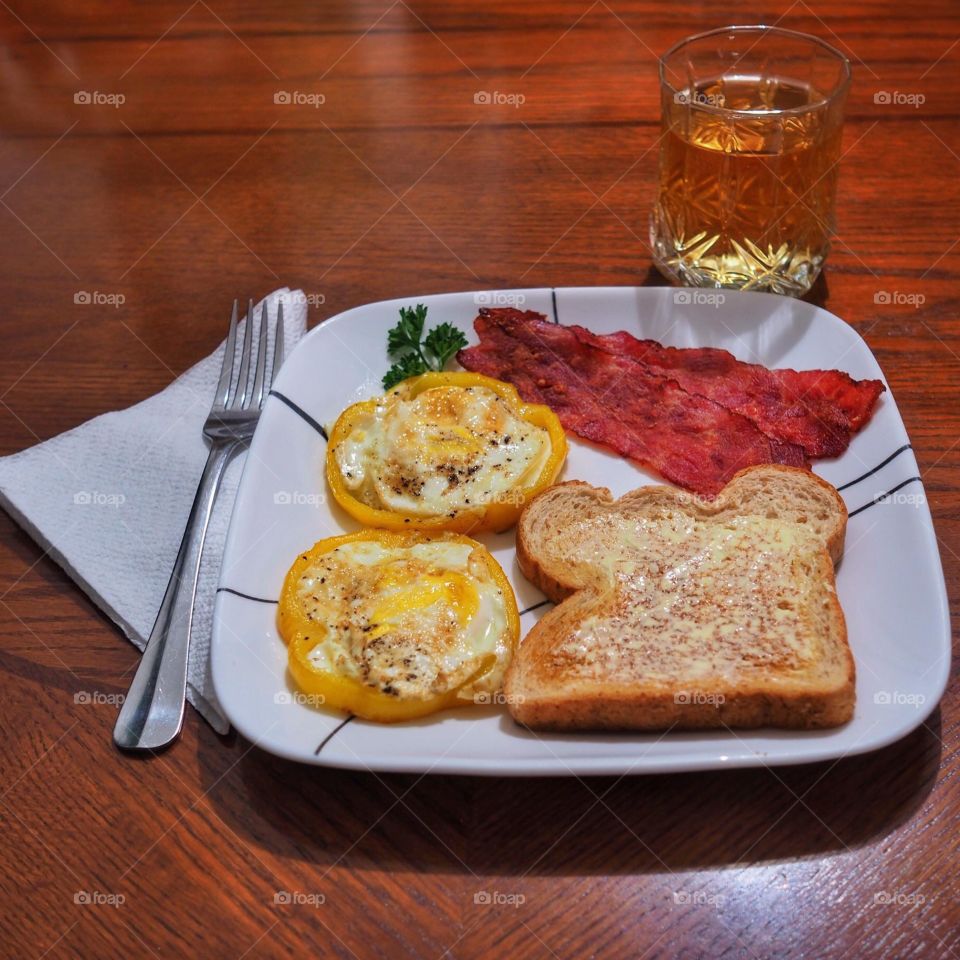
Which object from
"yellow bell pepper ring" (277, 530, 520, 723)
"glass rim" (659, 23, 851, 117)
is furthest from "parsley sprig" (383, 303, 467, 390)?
"glass rim" (659, 23, 851, 117)

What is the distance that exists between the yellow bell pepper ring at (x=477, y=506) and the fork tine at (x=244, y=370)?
1.11 feet

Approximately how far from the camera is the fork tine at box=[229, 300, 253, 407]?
107 inches

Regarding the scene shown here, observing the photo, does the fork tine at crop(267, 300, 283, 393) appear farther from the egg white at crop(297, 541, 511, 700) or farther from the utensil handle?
the egg white at crop(297, 541, 511, 700)

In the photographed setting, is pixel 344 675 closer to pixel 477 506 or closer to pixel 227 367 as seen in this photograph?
pixel 477 506

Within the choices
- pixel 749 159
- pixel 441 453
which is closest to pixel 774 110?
pixel 749 159

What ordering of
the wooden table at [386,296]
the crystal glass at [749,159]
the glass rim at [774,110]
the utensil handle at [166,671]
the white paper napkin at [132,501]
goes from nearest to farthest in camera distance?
1. the wooden table at [386,296]
2. the utensil handle at [166,671]
3. the white paper napkin at [132,501]
4. the glass rim at [774,110]
5. the crystal glass at [749,159]

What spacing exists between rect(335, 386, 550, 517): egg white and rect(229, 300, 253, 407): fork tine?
0.40 meters

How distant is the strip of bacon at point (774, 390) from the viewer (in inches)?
96.7

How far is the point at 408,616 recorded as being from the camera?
2033 millimetres

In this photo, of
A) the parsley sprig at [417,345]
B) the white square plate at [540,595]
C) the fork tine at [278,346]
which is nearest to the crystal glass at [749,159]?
the white square plate at [540,595]

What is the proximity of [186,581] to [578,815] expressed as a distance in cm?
103

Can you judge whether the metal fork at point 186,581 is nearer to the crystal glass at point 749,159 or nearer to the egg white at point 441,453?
the egg white at point 441,453

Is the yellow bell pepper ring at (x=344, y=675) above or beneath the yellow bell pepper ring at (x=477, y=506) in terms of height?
beneath

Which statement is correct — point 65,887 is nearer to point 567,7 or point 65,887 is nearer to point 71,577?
point 71,577
